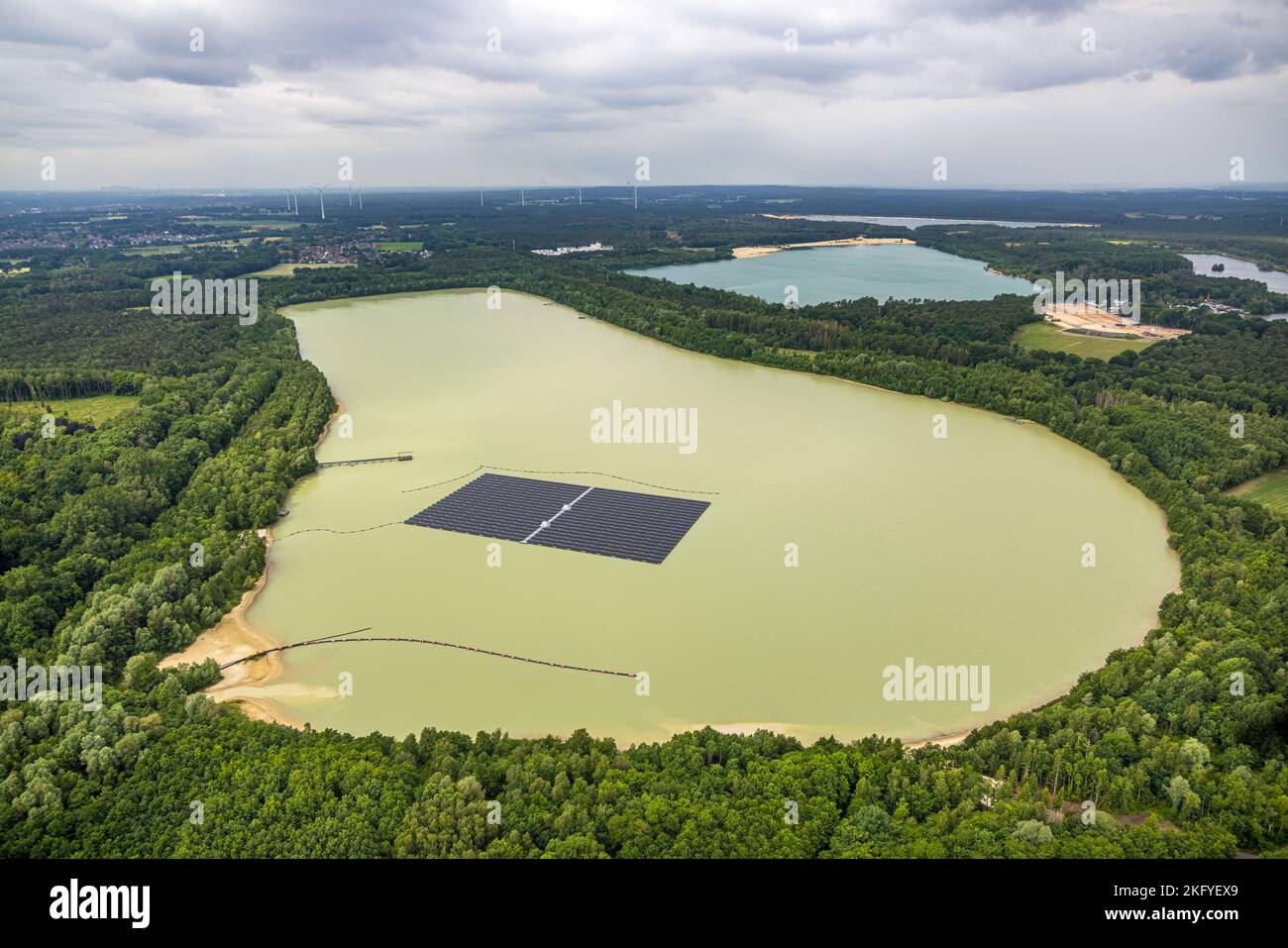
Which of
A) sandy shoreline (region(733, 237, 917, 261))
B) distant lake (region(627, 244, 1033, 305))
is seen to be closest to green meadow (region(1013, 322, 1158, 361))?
distant lake (region(627, 244, 1033, 305))

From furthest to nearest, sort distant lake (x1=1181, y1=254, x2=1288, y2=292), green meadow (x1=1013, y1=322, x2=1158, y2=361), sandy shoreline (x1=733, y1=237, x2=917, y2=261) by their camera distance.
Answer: sandy shoreline (x1=733, y1=237, x2=917, y2=261)
distant lake (x1=1181, y1=254, x2=1288, y2=292)
green meadow (x1=1013, y1=322, x2=1158, y2=361)

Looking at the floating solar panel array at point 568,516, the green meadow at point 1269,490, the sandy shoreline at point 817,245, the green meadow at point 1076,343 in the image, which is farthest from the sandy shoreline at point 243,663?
the sandy shoreline at point 817,245

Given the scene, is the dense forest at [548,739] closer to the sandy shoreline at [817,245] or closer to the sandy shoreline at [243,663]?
the sandy shoreline at [243,663]

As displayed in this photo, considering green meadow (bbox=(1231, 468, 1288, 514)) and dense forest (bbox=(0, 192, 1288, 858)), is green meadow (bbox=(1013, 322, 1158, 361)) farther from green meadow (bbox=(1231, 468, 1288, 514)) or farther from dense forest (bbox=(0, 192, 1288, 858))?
green meadow (bbox=(1231, 468, 1288, 514))

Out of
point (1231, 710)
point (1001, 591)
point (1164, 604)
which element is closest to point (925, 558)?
point (1001, 591)

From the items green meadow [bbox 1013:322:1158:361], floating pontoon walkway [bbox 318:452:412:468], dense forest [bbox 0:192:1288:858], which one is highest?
green meadow [bbox 1013:322:1158:361]

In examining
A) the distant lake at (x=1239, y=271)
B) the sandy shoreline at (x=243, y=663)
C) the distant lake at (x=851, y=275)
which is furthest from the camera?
the distant lake at (x=1239, y=271)
